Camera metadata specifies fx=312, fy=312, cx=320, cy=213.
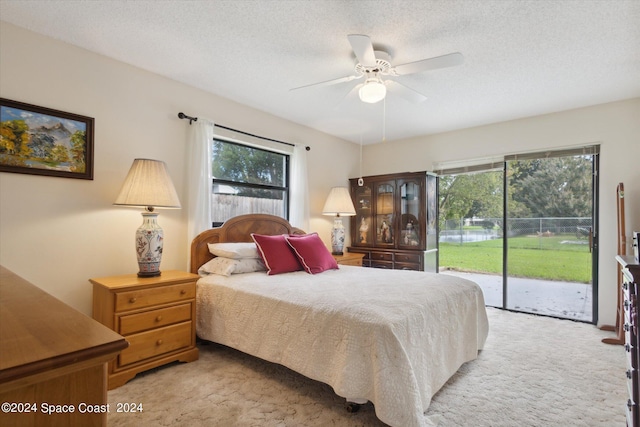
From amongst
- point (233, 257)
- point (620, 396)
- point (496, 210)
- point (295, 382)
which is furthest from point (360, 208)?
point (620, 396)

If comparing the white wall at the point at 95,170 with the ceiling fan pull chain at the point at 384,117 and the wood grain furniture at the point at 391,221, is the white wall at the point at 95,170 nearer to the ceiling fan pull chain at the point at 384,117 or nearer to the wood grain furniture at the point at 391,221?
the ceiling fan pull chain at the point at 384,117

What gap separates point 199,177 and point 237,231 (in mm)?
693

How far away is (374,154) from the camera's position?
5.39 metres

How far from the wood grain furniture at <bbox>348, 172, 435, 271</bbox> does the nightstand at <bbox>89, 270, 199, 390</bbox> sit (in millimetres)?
2908

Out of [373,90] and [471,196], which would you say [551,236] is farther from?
[373,90]

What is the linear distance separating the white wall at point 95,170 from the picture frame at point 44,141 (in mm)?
56

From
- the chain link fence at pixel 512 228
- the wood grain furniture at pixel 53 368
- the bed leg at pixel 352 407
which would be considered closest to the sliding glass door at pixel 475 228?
the chain link fence at pixel 512 228

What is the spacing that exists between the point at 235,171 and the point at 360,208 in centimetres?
224

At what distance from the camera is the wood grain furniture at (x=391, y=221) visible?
174 inches

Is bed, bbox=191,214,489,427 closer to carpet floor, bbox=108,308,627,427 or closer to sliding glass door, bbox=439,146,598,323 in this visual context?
carpet floor, bbox=108,308,627,427

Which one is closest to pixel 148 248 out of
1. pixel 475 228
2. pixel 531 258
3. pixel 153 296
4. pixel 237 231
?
pixel 153 296

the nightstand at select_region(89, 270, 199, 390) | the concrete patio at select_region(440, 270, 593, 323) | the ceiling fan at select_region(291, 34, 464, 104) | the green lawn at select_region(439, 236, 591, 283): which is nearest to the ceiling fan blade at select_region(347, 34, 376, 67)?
the ceiling fan at select_region(291, 34, 464, 104)

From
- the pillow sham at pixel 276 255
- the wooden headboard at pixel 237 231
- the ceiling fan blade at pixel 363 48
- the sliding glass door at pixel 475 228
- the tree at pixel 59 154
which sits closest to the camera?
the ceiling fan blade at pixel 363 48

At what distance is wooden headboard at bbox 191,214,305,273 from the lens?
305 cm
